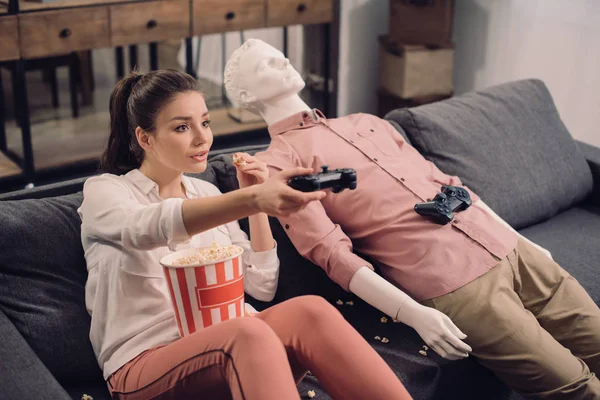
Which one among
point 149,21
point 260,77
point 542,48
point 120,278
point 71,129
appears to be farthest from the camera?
point 71,129

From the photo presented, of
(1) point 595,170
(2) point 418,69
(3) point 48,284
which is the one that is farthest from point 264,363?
(2) point 418,69

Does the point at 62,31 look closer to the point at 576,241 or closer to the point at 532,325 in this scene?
the point at 576,241

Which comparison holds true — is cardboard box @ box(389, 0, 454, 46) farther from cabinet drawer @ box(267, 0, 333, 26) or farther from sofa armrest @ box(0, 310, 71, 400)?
sofa armrest @ box(0, 310, 71, 400)

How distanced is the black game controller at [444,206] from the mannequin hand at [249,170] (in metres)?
0.43

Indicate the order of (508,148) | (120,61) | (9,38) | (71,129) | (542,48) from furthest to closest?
(120,61), (71,129), (542,48), (9,38), (508,148)

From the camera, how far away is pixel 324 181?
3.99 feet

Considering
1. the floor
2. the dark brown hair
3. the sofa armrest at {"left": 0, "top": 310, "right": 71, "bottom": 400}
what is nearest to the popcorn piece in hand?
the dark brown hair

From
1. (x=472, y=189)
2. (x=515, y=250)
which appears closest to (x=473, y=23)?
(x=472, y=189)

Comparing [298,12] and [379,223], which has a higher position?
[298,12]

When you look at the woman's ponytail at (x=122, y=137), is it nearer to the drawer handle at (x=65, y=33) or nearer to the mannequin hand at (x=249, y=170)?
the mannequin hand at (x=249, y=170)

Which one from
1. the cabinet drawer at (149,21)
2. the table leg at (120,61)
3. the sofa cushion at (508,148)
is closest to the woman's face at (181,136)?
the sofa cushion at (508,148)

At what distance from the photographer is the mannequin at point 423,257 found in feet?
5.28

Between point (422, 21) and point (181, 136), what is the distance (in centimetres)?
266

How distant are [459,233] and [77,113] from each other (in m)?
3.01
